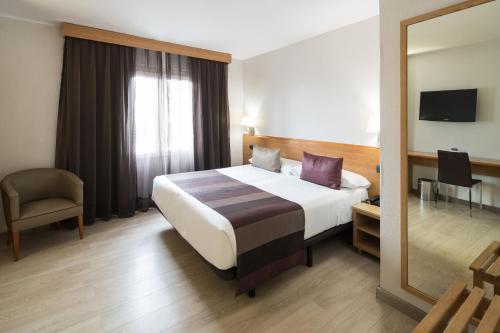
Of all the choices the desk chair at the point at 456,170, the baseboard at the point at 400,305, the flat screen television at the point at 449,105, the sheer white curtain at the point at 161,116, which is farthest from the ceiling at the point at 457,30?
the sheer white curtain at the point at 161,116

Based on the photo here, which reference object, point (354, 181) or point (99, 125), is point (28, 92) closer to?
point (99, 125)

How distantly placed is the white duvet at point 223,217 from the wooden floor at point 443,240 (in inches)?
31.9

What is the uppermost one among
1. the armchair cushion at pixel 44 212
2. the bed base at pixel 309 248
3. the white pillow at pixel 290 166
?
the white pillow at pixel 290 166

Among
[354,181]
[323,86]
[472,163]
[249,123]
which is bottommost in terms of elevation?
[354,181]

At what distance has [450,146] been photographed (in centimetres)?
160

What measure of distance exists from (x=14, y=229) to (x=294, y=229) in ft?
9.06

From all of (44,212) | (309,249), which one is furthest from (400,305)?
(44,212)

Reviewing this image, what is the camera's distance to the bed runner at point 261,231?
6.43 ft

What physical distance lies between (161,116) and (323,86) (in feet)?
8.12

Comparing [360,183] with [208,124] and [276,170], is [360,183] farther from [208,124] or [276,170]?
[208,124]

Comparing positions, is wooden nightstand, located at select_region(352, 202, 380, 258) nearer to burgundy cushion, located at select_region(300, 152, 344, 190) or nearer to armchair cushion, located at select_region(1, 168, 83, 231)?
burgundy cushion, located at select_region(300, 152, 344, 190)

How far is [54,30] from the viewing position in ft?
10.7

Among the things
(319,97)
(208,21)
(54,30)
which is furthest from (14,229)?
(319,97)

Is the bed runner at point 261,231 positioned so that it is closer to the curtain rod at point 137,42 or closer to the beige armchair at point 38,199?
the beige armchair at point 38,199
